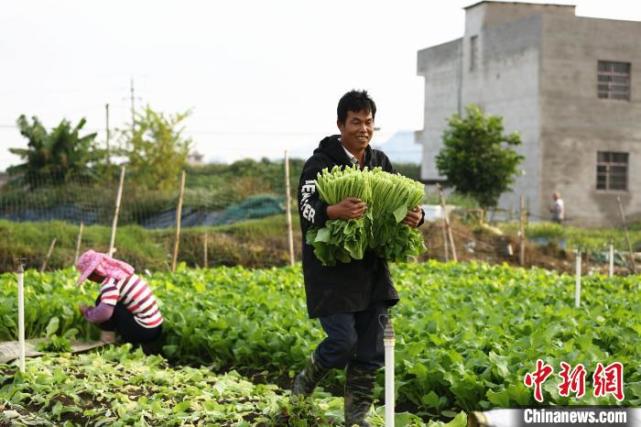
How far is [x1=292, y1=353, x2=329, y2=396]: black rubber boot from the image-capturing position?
4.74 meters

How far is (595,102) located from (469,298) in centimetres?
2108

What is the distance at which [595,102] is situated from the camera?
28.6m

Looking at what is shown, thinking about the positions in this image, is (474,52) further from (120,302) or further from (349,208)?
(349,208)

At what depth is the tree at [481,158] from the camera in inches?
982

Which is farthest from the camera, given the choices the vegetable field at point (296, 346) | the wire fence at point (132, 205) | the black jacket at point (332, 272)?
the wire fence at point (132, 205)

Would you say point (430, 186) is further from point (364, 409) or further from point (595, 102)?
point (364, 409)

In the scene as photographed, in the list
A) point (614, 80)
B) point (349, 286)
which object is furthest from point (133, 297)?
point (614, 80)

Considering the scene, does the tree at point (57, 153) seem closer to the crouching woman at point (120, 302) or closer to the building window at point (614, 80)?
the building window at point (614, 80)

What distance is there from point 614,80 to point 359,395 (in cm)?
2665

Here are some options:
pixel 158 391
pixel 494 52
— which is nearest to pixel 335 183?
pixel 158 391

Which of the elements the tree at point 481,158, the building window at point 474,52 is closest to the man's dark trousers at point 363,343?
the tree at point 481,158

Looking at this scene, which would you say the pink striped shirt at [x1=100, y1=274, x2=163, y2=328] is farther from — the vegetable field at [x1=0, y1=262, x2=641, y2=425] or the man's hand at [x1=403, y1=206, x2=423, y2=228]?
the man's hand at [x1=403, y1=206, x2=423, y2=228]

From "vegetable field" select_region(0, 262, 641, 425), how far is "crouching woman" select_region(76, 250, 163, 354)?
30 centimetres

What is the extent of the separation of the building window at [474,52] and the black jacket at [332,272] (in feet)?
91.9
